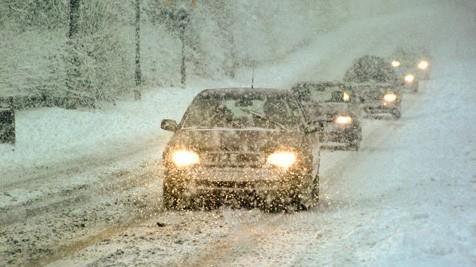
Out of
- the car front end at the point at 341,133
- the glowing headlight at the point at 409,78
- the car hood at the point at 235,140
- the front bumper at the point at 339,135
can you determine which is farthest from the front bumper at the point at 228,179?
the glowing headlight at the point at 409,78

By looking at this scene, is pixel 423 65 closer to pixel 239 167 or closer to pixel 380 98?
pixel 380 98

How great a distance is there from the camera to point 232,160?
28.5 ft

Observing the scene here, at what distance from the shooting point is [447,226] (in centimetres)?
740

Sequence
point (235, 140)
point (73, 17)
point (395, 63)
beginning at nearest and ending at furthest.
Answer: point (235, 140), point (73, 17), point (395, 63)

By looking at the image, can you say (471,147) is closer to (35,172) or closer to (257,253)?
(35,172)

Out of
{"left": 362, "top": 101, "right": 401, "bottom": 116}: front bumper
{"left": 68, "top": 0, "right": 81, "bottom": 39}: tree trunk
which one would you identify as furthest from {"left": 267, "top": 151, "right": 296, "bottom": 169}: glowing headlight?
{"left": 68, "top": 0, "right": 81, "bottom": 39}: tree trunk

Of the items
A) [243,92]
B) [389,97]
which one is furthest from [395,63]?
[243,92]

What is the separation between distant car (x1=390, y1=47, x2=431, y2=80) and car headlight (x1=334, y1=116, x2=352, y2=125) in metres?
20.3

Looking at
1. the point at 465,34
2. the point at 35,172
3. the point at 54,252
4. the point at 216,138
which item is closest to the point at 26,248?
the point at 54,252

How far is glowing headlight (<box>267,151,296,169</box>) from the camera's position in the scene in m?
8.76

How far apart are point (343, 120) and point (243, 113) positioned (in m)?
6.99

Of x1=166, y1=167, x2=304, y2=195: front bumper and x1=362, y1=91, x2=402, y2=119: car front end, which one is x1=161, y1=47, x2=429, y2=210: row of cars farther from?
x1=362, y1=91, x2=402, y2=119: car front end

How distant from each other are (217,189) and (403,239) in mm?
2512

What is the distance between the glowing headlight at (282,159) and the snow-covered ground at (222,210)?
2.01ft
